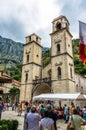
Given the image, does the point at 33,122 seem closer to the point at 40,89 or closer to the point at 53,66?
the point at 53,66

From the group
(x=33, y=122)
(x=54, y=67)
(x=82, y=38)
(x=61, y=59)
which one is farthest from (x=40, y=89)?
(x=33, y=122)

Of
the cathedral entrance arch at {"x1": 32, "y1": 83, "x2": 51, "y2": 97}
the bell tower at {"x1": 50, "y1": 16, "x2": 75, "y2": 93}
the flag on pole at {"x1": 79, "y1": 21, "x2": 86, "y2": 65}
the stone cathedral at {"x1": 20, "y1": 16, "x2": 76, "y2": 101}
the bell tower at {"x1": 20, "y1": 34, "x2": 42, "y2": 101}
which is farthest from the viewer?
the bell tower at {"x1": 20, "y1": 34, "x2": 42, "y2": 101}

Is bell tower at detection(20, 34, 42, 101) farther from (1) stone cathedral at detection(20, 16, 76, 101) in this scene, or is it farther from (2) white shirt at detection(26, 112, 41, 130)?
(2) white shirt at detection(26, 112, 41, 130)

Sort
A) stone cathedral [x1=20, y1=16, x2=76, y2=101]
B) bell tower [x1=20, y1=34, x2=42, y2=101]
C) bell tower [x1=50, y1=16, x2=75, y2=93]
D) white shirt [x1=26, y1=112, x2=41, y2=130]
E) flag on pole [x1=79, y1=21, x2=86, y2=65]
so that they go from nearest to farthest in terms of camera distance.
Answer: white shirt [x1=26, y1=112, x2=41, y2=130], flag on pole [x1=79, y1=21, x2=86, y2=65], bell tower [x1=50, y1=16, x2=75, y2=93], stone cathedral [x1=20, y1=16, x2=76, y2=101], bell tower [x1=20, y1=34, x2=42, y2=101]

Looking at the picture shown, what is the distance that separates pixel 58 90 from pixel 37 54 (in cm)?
1153

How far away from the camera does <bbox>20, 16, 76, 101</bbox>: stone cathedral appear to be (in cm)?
2700

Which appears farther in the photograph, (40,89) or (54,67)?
(40,89)

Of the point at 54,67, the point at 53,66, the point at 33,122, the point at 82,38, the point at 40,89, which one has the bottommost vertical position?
the point at 33,122

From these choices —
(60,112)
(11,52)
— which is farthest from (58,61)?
(11,52)

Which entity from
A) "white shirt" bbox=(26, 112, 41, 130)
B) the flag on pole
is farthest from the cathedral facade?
"white shirt" bbox=(26, 112, 41, 130)

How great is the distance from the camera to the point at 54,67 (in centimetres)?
2875

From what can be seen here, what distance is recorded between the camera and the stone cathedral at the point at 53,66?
27005 millimetres

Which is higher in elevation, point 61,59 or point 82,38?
point 61,59

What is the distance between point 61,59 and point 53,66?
6.59 feet
